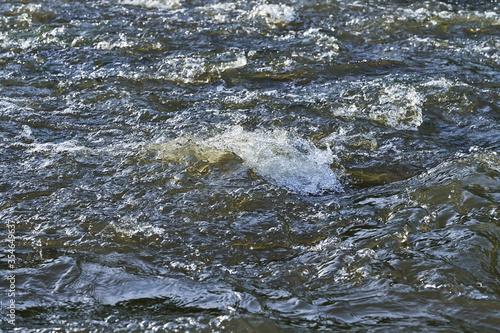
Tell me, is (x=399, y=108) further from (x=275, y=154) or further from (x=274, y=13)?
(x=274, y=13)

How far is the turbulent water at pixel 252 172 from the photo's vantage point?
8.18ft

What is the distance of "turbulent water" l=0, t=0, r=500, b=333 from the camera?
2.49 m

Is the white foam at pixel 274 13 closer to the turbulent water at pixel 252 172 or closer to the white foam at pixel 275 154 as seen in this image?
the turbulent water at pixel 252 172

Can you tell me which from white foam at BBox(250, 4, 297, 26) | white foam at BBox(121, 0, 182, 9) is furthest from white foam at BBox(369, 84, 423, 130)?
white foam at BBox(121, 0, 182, 9)

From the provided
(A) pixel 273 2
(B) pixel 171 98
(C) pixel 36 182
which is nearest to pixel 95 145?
(C) pixel 36 182

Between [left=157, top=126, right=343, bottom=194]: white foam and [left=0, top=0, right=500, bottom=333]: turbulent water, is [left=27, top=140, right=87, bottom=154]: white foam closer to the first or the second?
[left=0, top=0, right=500, bottom=333]: turbulent water

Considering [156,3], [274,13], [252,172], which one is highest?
[156,3]

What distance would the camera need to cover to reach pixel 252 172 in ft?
12.2

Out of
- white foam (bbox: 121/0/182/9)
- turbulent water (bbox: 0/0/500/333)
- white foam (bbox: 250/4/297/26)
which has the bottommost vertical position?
turbulent water (bbox: 0/0/500/333)

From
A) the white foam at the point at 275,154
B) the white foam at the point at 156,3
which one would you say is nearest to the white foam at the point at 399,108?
the white foam at the point at 275,154

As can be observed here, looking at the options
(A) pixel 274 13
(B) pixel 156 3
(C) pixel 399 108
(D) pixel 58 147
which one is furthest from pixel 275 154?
(B) pixel 156 3

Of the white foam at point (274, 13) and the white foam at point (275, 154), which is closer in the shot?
the white foam at point (275, 154)

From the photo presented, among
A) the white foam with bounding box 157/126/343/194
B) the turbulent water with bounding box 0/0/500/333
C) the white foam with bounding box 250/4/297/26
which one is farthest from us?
the white foam with bounding box 250/4/297/26

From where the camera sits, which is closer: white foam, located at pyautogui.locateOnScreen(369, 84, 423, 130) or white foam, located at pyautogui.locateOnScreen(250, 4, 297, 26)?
white foam, located at pyautogui.locateOnScreen(369, 84, 423, 130)
